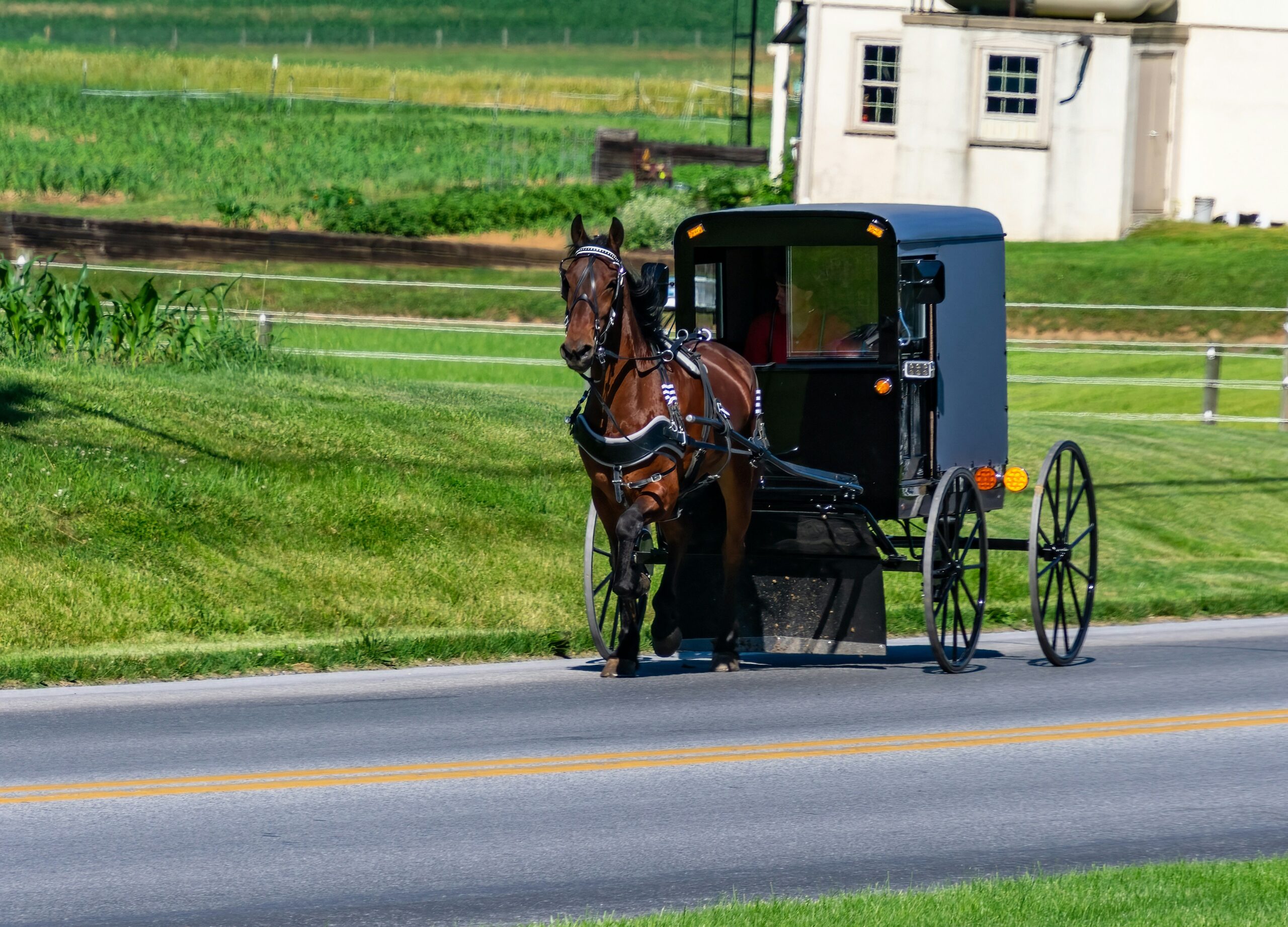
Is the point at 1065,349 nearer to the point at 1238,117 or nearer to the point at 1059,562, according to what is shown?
the point at 1238,117

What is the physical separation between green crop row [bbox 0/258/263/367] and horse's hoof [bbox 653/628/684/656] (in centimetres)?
776

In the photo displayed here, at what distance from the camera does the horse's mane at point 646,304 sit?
9953 millimetres

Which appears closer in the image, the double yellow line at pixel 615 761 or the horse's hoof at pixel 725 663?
the double yellow line at pixel 615 761

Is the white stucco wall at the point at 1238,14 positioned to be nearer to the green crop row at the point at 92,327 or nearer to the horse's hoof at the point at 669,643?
the green crop row at the point at 92,327

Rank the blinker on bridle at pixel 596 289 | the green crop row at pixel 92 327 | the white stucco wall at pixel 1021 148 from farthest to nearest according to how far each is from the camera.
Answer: the white stucco wall at pixel 1021 148
the green crop row at pixel 92 327
the blinker on bridle at pixel 596 289

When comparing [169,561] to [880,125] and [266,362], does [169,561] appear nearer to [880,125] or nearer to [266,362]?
[266,362]

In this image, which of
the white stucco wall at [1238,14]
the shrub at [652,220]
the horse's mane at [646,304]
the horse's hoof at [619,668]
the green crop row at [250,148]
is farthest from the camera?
the green crop row at [250,148]

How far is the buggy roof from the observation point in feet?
35.6

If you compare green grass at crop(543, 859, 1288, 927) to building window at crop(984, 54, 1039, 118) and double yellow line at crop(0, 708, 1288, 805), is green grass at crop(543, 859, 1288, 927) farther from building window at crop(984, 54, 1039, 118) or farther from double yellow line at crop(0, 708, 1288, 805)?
building window at crop(984, 54, 1039, 118)

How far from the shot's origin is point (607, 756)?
853 centimetres

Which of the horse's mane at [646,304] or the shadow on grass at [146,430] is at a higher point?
the horse's mane at [646,304]

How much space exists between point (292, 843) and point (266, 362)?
40.8 feet

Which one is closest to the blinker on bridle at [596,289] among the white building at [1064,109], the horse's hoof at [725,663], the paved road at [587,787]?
the paved road at [587,787]

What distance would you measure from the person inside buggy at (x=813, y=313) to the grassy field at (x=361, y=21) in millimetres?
126490
